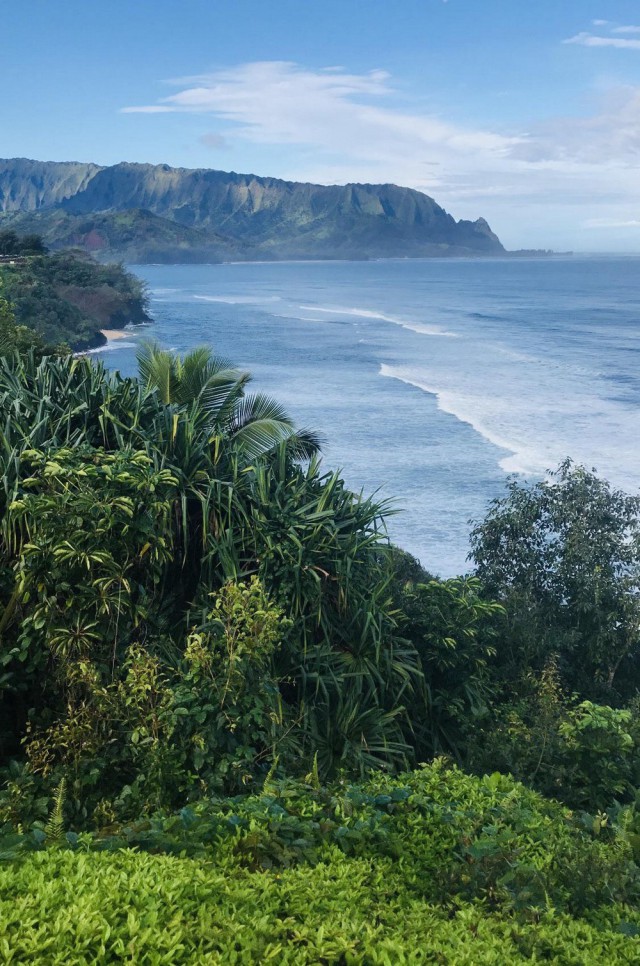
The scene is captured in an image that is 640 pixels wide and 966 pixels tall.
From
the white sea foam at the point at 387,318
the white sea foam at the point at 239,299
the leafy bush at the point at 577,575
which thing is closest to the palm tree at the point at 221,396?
the leafy bush at the point at 577,575

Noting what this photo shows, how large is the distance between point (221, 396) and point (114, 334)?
159 ft

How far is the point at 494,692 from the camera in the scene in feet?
26.4

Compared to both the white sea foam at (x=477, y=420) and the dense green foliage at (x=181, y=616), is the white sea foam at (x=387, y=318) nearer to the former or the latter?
the white sea foam at (x=477, y=420)

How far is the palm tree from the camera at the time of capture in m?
8.82

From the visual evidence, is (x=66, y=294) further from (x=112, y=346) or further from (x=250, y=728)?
(x=250, y=728)

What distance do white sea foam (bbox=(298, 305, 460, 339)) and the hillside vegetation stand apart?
5541 centimetres

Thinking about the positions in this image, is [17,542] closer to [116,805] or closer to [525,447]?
[116,805]

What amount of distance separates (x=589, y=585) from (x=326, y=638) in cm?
556

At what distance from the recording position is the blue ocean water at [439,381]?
26.8 metres

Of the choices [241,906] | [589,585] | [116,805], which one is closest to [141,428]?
[116,805]

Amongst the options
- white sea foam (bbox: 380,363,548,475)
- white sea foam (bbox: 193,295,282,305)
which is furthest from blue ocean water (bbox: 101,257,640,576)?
white sea foam (bbox: 193,295,282,305)

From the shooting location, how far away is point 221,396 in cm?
908

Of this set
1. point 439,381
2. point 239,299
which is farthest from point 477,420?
point 239,299

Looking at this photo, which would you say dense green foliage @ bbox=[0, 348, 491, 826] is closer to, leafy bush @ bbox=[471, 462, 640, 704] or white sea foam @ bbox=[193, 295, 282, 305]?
leafy bush @ bbox=[471, 462, 640, 704]
